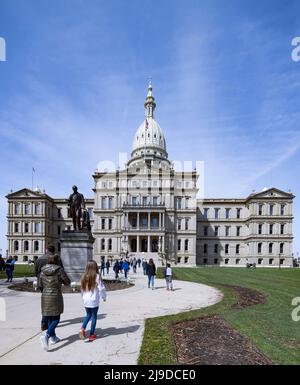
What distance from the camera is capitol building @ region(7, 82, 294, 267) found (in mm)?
66688

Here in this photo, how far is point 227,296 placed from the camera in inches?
581

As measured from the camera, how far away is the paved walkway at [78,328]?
5.74 metres

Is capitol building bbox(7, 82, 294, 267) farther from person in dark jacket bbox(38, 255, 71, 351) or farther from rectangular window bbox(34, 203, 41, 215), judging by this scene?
person in dark jacket bbox(38, 255, 71, 351)

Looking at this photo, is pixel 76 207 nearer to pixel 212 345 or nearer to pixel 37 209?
pixel 212 345

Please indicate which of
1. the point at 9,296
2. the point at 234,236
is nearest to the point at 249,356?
the point at 9,296

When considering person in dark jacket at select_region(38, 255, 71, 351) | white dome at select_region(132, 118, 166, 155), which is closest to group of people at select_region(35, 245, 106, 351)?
person in dark jacket at select_region(38, 255, 71, 351)

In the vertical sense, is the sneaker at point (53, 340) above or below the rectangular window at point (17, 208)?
above

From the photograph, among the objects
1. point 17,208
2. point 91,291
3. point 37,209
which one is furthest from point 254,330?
point 17,208

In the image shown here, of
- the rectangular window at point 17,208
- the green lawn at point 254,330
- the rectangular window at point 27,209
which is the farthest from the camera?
the rectangular window at point 17,208

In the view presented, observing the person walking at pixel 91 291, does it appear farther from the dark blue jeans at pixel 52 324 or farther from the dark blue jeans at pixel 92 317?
the dark blue jeans at pixel 52 324

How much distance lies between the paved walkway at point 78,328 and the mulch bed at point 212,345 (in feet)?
3.66

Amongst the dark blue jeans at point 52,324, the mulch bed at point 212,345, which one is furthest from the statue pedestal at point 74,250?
the dark blue jeans at point 52,324
